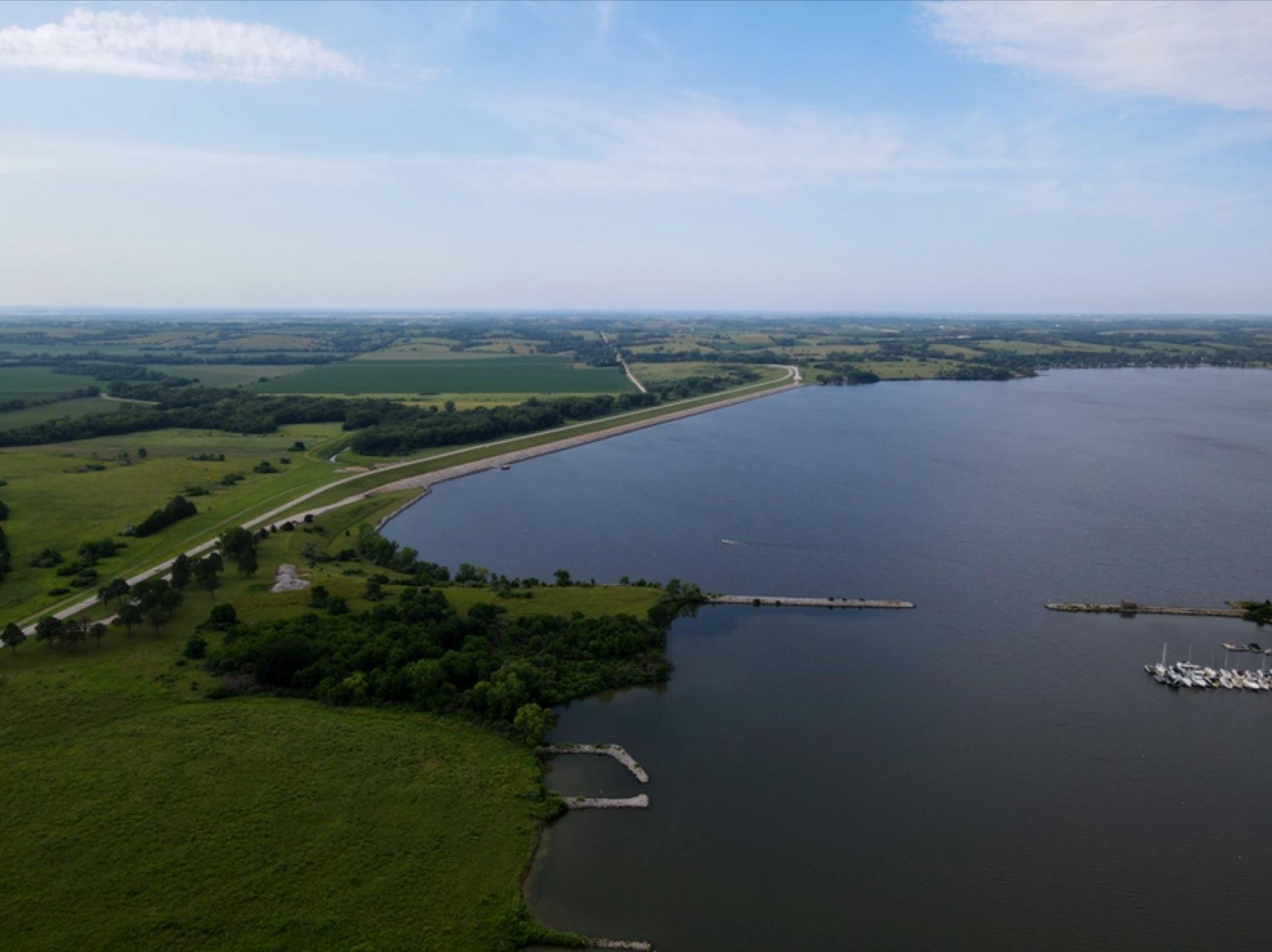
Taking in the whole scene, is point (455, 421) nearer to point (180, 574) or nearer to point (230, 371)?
point (180, 574)

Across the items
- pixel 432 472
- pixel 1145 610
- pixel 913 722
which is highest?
pixel 432 472

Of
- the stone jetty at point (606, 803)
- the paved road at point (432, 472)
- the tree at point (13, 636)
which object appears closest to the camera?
the stone jetty at point (606, 803)

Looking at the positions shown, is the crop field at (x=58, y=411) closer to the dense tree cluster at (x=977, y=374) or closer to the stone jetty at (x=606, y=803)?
the stone jetty at (x=606, y=803)

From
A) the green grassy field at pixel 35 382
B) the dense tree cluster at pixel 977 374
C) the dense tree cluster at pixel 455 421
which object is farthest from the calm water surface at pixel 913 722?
the dense tree cluster at pixel 977 374

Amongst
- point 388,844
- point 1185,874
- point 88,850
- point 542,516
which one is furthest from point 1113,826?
point 542,516

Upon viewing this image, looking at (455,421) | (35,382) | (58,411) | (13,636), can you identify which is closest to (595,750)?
(13,636)
